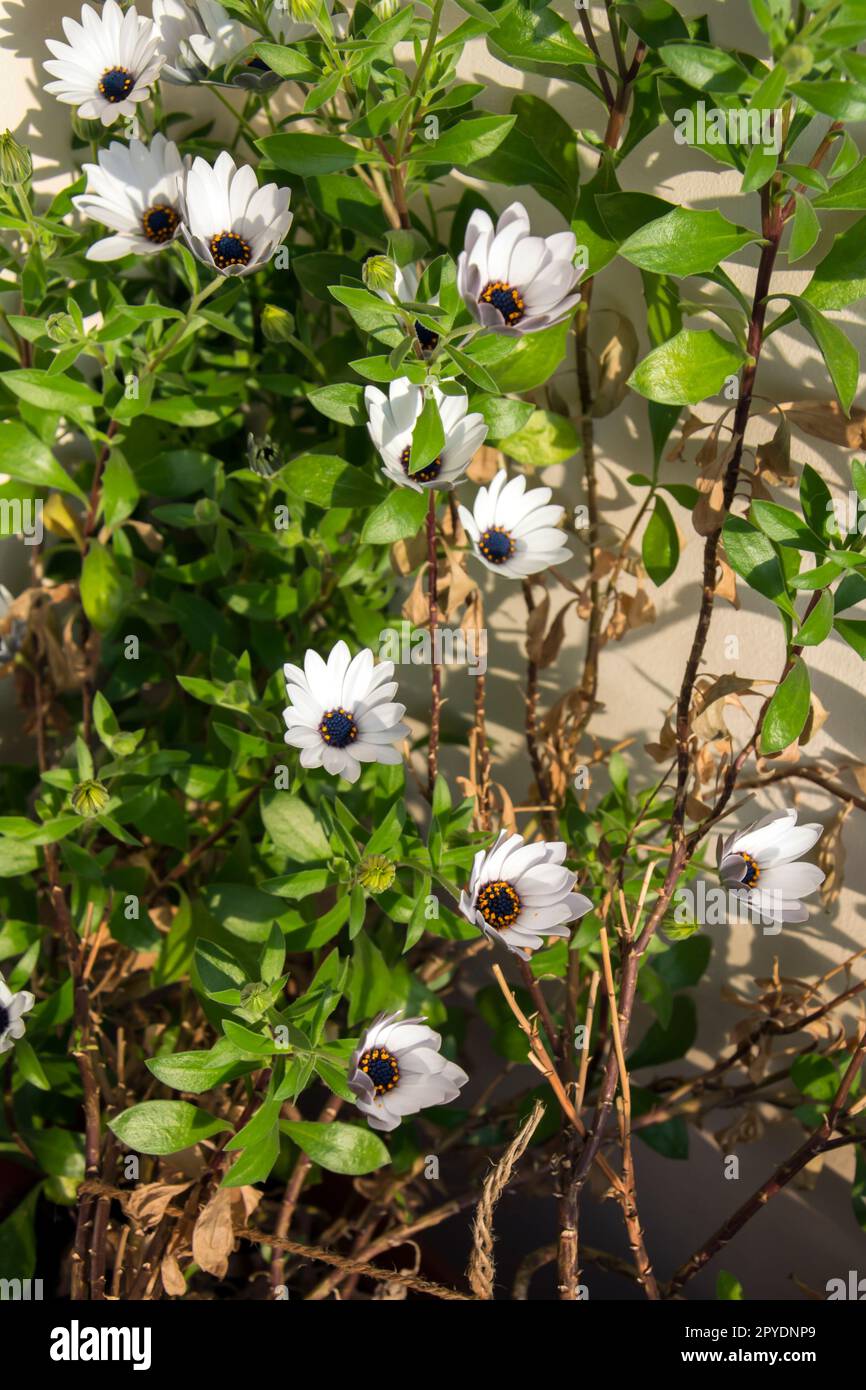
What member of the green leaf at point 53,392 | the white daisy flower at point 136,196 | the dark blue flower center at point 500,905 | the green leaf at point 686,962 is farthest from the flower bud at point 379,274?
the green leaf at point 686,962

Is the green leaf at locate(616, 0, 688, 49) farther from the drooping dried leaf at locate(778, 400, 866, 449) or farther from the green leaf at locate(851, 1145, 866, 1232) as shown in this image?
the green leaf at locate(851, 1145, 866, 1232)

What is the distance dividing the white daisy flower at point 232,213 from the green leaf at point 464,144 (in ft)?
0.29

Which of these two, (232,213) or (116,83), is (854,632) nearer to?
(232,213)

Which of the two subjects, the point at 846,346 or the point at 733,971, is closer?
the point at 846,346

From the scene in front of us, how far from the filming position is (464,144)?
670mm

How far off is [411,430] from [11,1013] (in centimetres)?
45

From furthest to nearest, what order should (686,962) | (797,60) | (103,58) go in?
1. (686,962)
2. (103,58)
3. (797,60)

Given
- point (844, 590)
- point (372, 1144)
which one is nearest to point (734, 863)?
point (844, 590)

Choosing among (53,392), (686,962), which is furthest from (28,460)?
(686,962)

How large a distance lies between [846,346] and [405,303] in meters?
0.24

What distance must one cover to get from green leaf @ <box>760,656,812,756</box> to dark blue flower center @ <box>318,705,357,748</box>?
249mm

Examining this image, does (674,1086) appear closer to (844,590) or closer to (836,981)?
(836,981)
